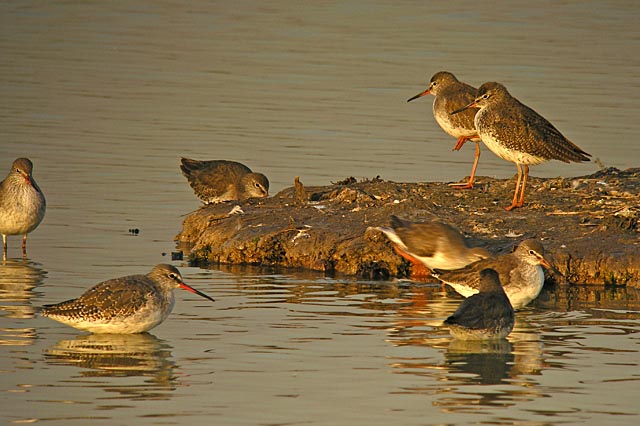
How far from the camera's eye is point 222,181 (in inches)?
786

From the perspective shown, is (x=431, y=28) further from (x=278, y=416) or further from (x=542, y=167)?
(x=278, y=416)

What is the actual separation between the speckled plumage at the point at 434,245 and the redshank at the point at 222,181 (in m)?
4.17

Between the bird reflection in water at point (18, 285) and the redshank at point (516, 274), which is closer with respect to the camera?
the bird reflection in water at point (18, 285)

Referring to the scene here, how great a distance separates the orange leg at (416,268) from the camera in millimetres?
15586

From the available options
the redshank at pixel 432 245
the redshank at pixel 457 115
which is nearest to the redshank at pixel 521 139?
the redshank at pixel 457 115

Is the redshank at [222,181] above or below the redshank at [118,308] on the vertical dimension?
above

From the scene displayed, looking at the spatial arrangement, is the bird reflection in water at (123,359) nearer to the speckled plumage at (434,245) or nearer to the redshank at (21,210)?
the speckled plumage at (434,245)

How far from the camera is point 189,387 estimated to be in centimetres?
1132

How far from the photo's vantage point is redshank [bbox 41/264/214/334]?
42.4 feet

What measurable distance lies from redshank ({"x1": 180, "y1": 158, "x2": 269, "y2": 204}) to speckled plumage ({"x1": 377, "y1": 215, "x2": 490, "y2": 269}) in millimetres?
4168

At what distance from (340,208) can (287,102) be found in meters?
9.63

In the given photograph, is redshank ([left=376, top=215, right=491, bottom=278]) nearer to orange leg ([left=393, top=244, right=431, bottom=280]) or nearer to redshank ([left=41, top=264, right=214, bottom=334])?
orange leg ([left=393, top=244, right=431, bottom=280])

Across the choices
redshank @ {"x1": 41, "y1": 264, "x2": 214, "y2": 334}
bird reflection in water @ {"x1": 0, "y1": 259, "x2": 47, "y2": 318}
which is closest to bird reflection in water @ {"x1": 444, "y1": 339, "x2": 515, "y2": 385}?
redshank @ {"x1": 41, "y1": 264, "x2": 214, "y2": 334}

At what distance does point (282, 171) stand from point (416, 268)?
6042 millimetres
